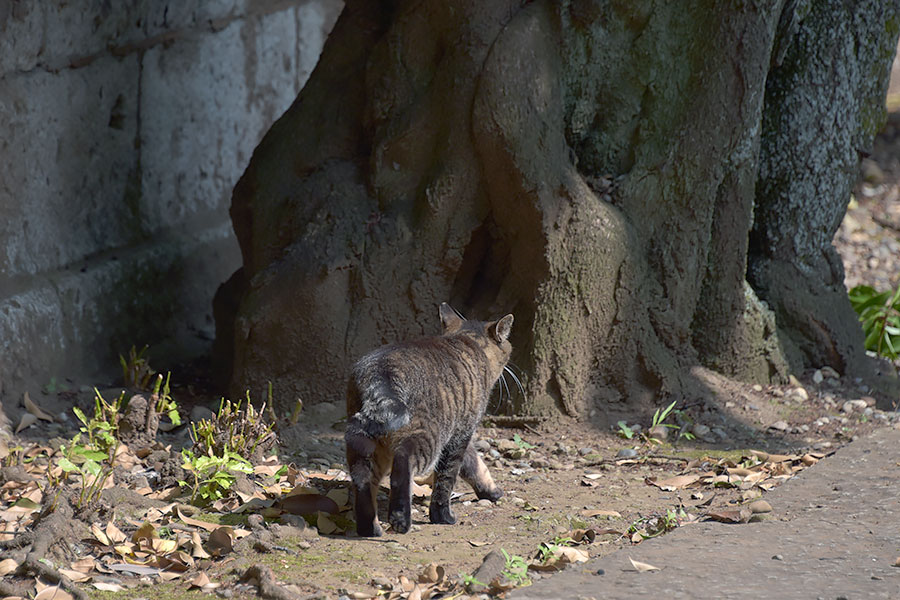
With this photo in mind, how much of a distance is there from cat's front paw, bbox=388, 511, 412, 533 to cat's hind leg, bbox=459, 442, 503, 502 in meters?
0.57

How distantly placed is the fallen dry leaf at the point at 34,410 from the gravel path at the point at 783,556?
3121mm

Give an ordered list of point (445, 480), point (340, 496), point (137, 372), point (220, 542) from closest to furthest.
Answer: point (220, 542)
point (445, 480)
point (340, 496)
point (137, 372)

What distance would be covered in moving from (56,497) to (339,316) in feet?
6.89

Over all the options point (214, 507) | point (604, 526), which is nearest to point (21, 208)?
point (214, 507)

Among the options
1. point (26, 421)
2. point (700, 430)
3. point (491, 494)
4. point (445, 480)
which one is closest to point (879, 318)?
point (700, 430)

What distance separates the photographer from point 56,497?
430 centimetres

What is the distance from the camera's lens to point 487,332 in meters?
5.37

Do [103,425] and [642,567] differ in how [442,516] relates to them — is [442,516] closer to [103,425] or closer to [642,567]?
[642,567]

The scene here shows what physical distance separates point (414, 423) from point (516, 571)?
82cm

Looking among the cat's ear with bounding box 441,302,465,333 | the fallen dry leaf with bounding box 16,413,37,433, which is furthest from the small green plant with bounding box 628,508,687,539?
the fallen dry leaf with bounding box 16,413,37,433

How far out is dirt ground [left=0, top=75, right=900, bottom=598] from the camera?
13.4 ft

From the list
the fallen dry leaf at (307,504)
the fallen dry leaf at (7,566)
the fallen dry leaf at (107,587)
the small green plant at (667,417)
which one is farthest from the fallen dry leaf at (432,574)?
the small green plant at (667,417)

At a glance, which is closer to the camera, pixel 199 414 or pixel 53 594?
pixel 53 594

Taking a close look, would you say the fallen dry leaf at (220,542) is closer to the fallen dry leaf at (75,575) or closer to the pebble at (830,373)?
the fallen dry leaf at (75,575)
